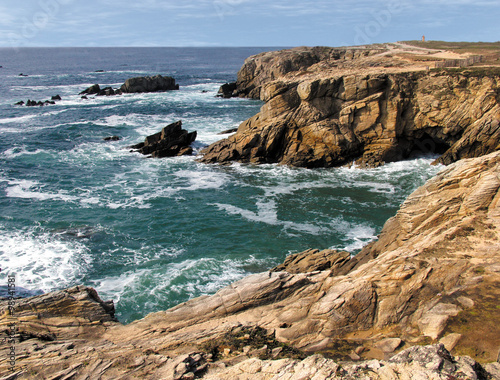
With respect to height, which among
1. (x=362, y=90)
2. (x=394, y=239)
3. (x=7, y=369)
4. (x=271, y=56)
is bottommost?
(x=7, y=369)

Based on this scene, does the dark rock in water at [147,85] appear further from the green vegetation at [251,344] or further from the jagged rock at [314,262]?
the green vegetation at [251,344]

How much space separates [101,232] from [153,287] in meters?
8.01

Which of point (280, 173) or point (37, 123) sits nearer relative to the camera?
point (280, 173)

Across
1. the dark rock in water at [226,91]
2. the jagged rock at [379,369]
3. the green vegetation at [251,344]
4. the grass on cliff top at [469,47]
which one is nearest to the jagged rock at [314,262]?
the green vegetation at [251,344]

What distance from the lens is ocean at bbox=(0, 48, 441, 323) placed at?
21.6m

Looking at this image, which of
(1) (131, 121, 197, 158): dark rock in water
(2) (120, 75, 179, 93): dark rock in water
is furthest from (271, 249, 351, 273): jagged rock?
(2) (120, 75, 179, 93): dark rock in water

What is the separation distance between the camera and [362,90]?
3722 centimetres

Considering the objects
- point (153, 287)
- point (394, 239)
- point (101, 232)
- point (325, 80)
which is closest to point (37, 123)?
point (101, 232)

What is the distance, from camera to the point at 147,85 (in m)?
92.2

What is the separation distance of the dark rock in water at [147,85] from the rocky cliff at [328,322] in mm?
83163

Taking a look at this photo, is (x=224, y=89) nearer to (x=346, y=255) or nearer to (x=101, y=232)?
(x=101, y=232)

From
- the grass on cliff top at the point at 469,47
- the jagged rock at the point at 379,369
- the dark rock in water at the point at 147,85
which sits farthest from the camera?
the dark rock in water at the point at 147,85

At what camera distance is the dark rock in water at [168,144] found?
43.8m

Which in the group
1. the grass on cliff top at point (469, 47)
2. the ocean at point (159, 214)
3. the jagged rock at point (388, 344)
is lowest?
the ocean at point (159, 214)
